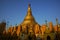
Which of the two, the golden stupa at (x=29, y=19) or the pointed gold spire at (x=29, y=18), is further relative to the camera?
the pointed gold spire at (x=29, y=18)

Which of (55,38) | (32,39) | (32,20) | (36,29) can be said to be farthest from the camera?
(32,20)

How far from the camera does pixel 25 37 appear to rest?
118ft

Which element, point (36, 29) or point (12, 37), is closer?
point (12, 37)

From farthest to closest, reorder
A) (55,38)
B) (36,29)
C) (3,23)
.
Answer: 1. (3,23)
2. (36,29)
3. (55,38)

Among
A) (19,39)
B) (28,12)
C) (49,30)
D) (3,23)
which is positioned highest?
(28,12)

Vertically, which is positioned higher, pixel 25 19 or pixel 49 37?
pixel 25 19

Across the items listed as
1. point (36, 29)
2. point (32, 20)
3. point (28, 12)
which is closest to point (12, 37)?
point (36, 29)

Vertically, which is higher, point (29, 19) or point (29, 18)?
point (29, 18)

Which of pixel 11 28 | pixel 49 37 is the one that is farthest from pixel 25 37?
pixel 11 28

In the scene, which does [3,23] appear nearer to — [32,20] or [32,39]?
[32,20]

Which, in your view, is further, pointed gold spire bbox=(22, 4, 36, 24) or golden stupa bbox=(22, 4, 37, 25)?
pointed gold spire bbox=(22, 4, 36, 24)

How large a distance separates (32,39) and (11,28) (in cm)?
1765

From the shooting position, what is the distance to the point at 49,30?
33.2 meters

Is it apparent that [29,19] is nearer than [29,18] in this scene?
Yes
